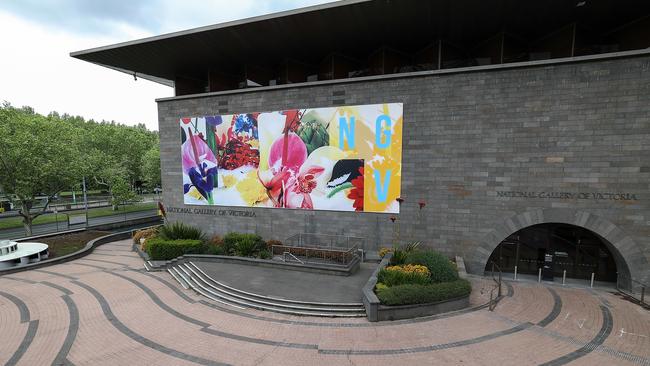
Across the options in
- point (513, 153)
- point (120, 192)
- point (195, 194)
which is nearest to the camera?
point (513, 153)

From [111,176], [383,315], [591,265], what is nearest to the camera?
[383,315]

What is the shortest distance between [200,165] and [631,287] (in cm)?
2565

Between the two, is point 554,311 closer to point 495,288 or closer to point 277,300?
point 495,288

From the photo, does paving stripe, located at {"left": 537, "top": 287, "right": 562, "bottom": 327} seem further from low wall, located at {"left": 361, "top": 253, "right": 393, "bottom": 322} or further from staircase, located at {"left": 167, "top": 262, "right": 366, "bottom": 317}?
staircase, located at {"left": 167, "top": 262, "right": 366, "bottom": 317}

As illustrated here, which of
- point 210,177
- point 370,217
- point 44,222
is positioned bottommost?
point 44,222

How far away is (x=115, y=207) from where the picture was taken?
4316cm

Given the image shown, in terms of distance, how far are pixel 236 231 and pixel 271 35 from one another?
43.1 feet

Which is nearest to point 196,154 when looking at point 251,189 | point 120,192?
point 251,189

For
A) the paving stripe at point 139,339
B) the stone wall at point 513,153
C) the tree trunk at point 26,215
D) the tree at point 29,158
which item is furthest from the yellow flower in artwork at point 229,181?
the tree trunk at point 26,215

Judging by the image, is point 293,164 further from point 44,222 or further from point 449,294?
point 44,222

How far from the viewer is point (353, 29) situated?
54.3 ft

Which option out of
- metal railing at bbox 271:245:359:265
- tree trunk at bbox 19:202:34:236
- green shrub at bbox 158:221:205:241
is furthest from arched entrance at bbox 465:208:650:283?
tree trunk at bbox 19:202:34:236

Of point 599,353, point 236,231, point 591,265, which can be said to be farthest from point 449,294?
point 236,231

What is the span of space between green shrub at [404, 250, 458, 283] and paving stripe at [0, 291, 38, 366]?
46.7ft
